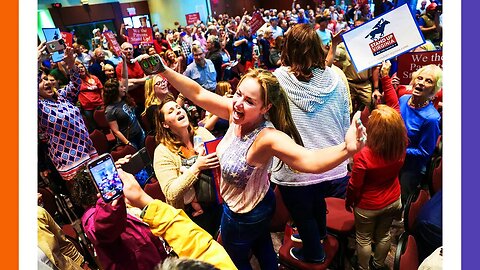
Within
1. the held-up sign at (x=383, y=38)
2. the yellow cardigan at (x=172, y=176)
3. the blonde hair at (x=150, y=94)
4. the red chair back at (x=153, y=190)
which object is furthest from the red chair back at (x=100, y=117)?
the held-up sign at (x=383, y=38)

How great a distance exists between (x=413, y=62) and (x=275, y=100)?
1768mm

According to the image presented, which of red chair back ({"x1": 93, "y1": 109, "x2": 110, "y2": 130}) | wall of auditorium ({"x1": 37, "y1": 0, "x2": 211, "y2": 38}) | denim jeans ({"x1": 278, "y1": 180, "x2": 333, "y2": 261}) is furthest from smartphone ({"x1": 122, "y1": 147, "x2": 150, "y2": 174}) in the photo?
wall of auditorium ({"x1": 37, "y1": 0, "x2": 211, "y2": 38})

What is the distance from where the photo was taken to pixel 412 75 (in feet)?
9.14

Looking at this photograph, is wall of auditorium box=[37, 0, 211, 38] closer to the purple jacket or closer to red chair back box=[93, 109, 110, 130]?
red chair back box=[93, 109, 110, 130]

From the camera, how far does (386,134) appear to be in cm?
192

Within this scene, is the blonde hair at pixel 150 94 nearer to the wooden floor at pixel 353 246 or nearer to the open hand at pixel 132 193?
the wooden floor at pixel 353 246

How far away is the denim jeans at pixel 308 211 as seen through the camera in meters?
1.96

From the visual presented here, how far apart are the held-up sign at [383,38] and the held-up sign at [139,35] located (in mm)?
4306

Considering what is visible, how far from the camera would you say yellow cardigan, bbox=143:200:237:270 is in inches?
51.1
